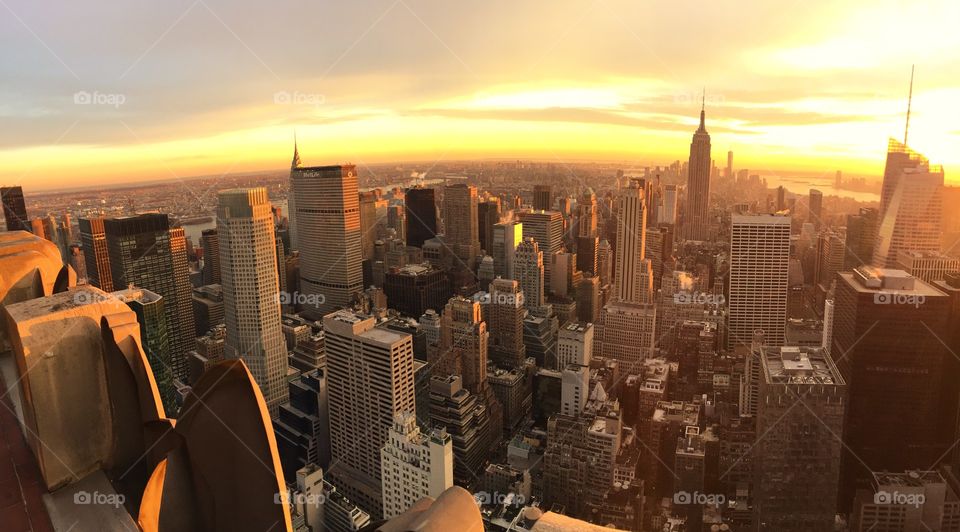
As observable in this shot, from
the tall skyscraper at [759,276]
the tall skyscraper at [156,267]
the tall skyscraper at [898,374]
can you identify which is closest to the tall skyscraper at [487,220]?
the tall skyscraper at [759,276]

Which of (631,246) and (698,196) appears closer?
(631,246)

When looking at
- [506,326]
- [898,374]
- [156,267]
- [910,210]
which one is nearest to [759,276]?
[910,210]

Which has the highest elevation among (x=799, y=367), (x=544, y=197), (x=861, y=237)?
(x=544, y=197)

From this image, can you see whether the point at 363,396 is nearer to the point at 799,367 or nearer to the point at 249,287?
the point at 249,287

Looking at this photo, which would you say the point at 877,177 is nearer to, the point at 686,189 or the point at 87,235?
the point at 686,189

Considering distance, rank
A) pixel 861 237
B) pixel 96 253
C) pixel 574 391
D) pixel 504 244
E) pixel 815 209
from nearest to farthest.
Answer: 1. pixel 574 391
2. pixel 96 253
3. pixel 861 237
4. pixel 815 209
5. pixel 504 244

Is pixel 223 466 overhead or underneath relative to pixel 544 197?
overhead

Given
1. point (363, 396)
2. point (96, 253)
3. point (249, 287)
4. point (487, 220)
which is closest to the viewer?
point (363, 396)

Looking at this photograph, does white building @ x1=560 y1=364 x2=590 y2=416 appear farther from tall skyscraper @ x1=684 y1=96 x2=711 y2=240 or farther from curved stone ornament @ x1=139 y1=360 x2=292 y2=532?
tall skyscraper @ x1=684 y1=96 x2=711 y2=240
